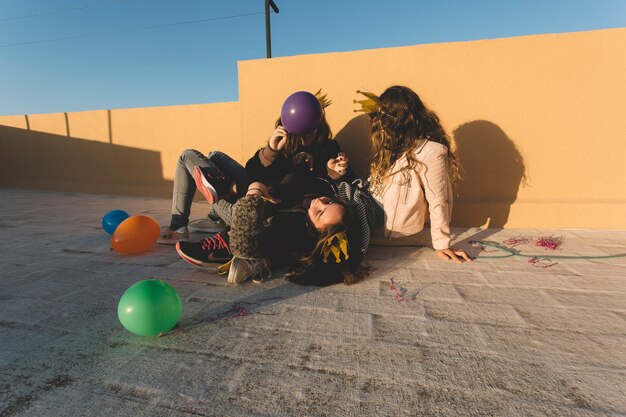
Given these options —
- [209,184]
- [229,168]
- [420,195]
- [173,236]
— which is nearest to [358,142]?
[420,195]

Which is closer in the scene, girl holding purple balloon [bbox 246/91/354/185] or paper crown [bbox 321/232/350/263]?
paper crown [bbox 321/232/350/263]

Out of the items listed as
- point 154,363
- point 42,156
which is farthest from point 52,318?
point 42,156

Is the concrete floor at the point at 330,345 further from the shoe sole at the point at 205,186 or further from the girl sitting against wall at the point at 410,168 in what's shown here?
the shoe sole at the point at 205,186

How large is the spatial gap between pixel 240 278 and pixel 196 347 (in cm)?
66

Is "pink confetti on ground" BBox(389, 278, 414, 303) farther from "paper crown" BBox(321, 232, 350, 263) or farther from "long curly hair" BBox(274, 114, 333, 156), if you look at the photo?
"long curly hair" BBox(274, 114, 333, 156)

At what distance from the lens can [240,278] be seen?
6.50 feet

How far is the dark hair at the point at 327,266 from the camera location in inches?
79.1

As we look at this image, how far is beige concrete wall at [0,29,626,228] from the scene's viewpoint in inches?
125

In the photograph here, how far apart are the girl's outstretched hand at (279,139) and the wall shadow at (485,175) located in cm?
180

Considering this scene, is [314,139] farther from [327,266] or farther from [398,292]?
[398,292]

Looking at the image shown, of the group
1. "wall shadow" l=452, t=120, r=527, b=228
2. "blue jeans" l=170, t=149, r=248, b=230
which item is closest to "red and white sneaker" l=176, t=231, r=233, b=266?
"blue jeans" l=170, t=149, r=248, b=230

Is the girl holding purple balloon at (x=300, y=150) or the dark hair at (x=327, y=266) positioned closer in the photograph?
the dark hair at (x=327, y=266)

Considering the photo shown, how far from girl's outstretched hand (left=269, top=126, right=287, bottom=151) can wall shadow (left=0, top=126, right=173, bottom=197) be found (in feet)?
17.9

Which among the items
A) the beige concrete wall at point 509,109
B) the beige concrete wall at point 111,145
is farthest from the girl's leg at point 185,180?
the beige concrete wall at point 111,145
